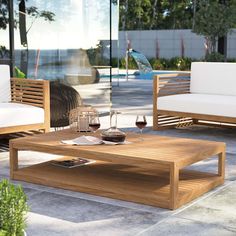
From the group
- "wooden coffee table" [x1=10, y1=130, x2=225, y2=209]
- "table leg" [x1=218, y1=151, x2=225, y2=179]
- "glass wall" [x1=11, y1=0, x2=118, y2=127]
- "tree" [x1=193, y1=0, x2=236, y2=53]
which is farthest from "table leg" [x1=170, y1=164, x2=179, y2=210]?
"tree" [x1=193, y1=0, x2=236, y2=53]

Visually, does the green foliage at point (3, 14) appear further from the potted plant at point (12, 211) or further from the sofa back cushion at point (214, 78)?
the potted plant at point (12, 211)

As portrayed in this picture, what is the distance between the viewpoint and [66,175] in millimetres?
4246

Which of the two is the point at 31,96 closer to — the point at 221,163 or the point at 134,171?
the point at 134,171

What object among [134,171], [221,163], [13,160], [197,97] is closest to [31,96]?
[13,160]

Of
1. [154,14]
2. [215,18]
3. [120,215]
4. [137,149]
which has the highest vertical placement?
[154,14]

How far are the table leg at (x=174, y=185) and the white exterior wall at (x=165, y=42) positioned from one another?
673 inches

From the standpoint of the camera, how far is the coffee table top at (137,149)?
3.61m

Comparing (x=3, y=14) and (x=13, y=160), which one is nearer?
(x=13, y=160)

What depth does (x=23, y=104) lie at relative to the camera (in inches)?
230

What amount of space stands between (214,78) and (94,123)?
3166mm

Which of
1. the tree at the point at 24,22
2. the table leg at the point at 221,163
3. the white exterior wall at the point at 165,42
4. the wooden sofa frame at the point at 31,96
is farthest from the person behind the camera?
the white exterior wall at the point at 165,42

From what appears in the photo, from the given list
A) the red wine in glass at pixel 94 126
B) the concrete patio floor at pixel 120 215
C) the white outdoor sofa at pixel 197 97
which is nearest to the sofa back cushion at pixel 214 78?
the white outdoor sofa at pixel 197 97

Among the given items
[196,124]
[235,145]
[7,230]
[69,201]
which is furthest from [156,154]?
[196,124]

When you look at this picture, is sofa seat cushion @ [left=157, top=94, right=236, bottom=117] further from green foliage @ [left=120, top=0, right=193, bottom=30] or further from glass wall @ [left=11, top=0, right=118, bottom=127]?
green foliage @ [left=120, top=0, right=193, bottom=30]
